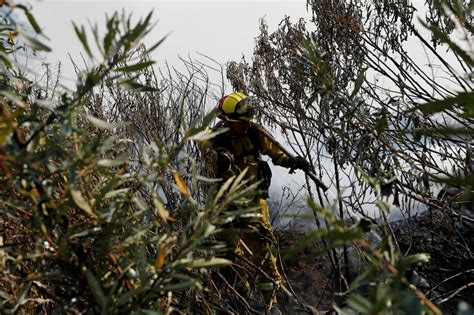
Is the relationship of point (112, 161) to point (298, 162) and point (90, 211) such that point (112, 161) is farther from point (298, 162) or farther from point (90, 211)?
Result: point (298, 162)

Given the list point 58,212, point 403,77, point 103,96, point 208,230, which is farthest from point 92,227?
point 103,96

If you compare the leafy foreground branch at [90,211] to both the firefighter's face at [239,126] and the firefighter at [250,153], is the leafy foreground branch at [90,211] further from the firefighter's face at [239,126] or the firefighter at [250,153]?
the firefighter's face at [239,126]

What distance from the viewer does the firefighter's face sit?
3.31 m

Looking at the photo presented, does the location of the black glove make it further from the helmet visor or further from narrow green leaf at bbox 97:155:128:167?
narrow green leaf at bbox 97:155:128:167

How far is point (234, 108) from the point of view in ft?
10.4

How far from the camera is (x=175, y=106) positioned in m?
3.24

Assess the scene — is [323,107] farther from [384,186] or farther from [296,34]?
[296,34]

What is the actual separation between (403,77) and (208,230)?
2.25 meters

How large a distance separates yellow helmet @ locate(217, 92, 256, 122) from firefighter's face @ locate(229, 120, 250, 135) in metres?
0.11

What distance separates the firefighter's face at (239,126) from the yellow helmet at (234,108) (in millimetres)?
106

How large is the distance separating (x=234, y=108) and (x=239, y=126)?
21 centimetres

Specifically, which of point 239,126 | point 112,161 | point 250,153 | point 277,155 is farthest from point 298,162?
point 112,161

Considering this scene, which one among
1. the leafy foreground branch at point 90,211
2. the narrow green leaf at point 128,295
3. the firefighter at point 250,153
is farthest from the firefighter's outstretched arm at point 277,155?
the narrow green leaf at point 128,295

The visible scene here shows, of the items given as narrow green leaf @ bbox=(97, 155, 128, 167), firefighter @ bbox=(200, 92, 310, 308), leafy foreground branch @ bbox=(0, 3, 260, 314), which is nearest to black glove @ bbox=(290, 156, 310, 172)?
firefighter @ bbox=(200, 92, 310, 308)
